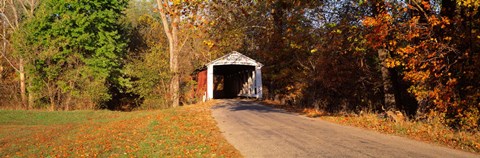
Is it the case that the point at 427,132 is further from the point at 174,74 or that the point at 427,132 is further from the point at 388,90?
the point at 174,74

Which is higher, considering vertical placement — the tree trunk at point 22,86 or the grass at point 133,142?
the tree trunk at point 22,86

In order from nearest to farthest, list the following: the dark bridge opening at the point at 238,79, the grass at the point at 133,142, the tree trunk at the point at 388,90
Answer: the grass at the point at 133,142 → the tree trunk at the point at 388,90 → the dark bridge opening at the point at 238,79

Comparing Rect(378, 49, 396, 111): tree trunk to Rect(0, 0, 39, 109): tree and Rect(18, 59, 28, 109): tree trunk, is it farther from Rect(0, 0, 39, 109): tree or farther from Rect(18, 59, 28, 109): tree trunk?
Rect(18, 59, 28, 109): tree trunk

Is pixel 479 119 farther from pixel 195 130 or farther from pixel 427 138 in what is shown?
pixel 195 130

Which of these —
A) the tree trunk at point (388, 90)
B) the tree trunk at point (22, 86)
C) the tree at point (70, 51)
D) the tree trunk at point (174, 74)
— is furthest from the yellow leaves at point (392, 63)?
the tree trunk at point (22, 86)

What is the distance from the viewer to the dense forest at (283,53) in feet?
38.7

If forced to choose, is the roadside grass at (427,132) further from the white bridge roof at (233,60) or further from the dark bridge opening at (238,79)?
the dark bridge opening at (238,79)

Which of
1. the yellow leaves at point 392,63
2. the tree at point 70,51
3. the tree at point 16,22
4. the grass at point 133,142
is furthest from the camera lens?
the tree at point 16,22

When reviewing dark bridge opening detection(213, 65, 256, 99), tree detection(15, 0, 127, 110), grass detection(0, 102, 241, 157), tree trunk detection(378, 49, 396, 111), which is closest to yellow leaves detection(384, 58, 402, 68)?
tree trunk detection(378, 49, 396, 111)

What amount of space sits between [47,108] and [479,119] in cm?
2714

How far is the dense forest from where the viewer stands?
1178 centimetres

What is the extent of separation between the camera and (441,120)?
1176cm

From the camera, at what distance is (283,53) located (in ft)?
91.1

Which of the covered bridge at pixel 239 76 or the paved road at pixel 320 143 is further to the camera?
the covered bridge at pixel 239 76
